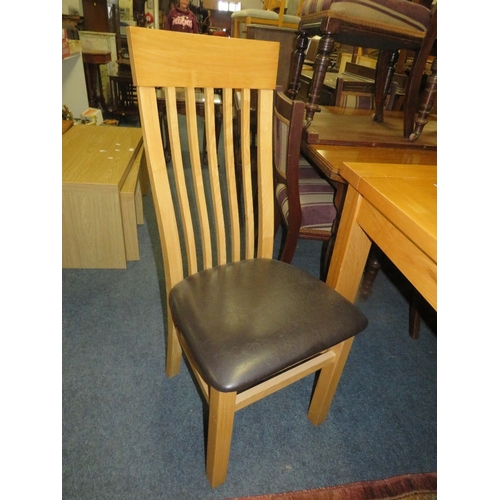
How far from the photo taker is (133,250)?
170 centimetres

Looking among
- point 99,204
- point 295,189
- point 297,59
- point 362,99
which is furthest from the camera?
point 362,99

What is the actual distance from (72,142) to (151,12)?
537 centimetres

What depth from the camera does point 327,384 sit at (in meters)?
0.95

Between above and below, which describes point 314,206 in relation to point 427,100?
below

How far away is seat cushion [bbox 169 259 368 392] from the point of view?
0.64 metres

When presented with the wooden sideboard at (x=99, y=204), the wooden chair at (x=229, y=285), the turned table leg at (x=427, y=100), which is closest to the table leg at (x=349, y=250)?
the wooden chair at (x=229, y=285)

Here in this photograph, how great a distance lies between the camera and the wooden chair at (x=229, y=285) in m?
0.66

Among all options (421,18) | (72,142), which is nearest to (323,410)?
(421,18)

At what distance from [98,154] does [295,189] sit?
1123mm

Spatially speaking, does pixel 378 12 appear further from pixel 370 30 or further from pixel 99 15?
pixel 99 15

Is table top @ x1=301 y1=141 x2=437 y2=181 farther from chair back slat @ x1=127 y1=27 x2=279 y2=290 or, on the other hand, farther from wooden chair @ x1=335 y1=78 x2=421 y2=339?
wooden chair @ x1=335 y1=78 x2=421 y2=339

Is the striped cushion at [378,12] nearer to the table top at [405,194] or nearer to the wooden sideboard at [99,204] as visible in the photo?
the table top at [405,194]

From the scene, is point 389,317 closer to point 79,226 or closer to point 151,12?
point 79,226

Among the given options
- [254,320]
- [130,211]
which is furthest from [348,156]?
[130,211]
